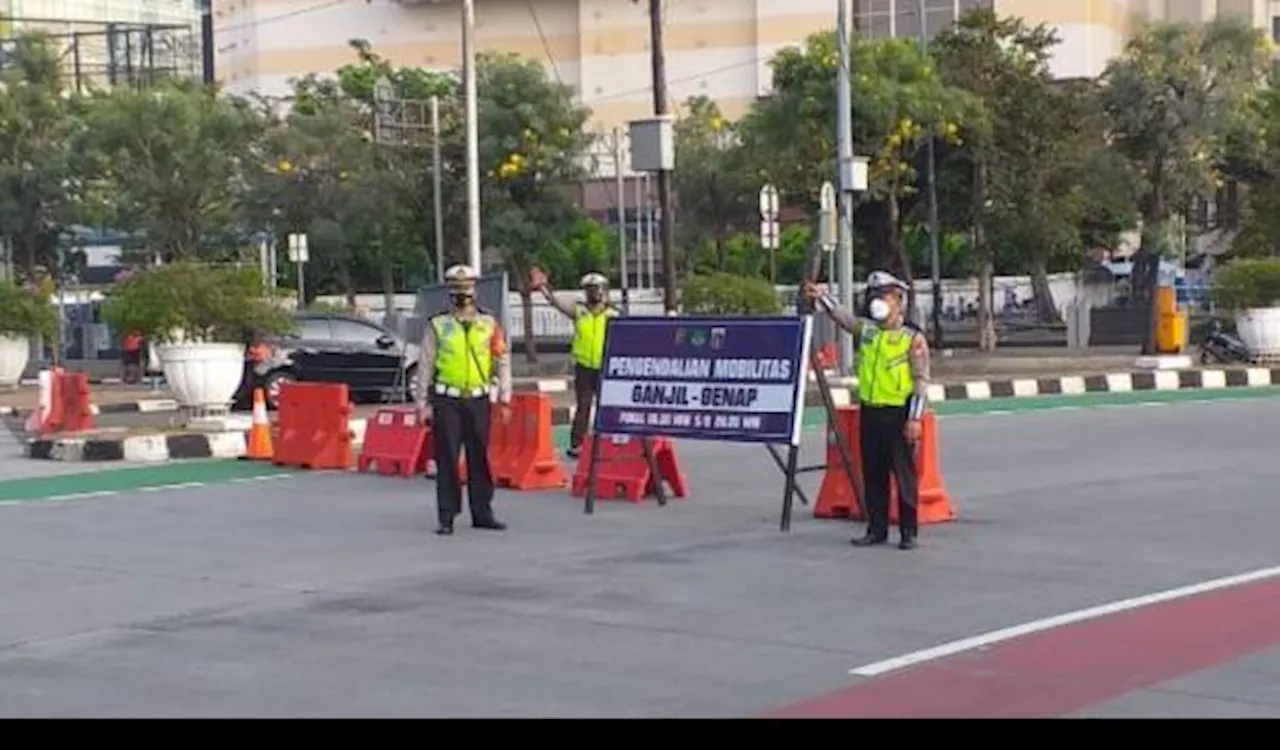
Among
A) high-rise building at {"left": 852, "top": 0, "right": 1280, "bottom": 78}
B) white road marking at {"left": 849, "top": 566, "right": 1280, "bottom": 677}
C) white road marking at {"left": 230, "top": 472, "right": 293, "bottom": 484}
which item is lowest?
white road marking at {"left": 849, "top": 566, "right": 1280, "bottom": 677}

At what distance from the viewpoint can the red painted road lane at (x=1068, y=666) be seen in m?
7.46

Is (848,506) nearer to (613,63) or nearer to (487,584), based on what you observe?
(487,584)

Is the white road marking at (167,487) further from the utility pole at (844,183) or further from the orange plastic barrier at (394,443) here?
the utility pole at (844,183)

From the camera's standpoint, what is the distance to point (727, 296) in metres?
27.8

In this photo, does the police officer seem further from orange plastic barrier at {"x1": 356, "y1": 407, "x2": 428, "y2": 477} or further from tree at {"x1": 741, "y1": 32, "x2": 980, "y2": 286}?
tree at {"x1": 741, "y1": 32, "x2": 980, "y2": 286}

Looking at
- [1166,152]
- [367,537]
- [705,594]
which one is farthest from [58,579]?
[1166,152]

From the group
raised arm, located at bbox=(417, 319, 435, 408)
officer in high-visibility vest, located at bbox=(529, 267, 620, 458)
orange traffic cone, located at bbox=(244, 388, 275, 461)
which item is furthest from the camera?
orange traffic cone, located at bbox=(244, 388, 275, 461)

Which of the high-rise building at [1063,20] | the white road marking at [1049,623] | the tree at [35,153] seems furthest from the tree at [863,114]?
the high-rise building at [1063,20]

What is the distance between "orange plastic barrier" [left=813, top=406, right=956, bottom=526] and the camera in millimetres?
13078

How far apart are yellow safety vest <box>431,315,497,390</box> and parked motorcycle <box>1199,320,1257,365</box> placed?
19.8m

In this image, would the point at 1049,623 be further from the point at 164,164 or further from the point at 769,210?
the point at 164,164

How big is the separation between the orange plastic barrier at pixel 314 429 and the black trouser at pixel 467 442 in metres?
4.61

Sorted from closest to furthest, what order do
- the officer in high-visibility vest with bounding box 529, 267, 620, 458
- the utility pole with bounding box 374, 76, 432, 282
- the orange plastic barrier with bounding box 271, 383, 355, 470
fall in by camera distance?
the officer in high-visibility vest with bounding box 529, 267, 620, 458, the orange plastic barrier with bounding box 271, 383, 355, 470, the utility pole with bounding box 374, 76, 432, 282

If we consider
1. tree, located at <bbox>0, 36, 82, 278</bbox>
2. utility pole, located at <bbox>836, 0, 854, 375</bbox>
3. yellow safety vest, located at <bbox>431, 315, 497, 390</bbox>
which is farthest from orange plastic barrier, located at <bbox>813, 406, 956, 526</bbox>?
tree, located at <bbox>0, 36, 82, 278</bbox>
